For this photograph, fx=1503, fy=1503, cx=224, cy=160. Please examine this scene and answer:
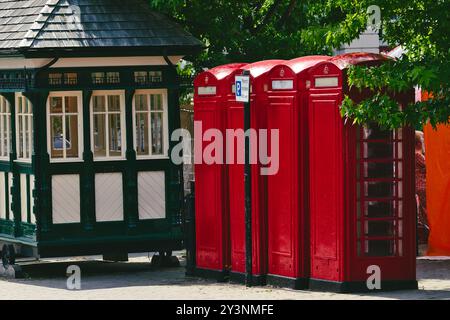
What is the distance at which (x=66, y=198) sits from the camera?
64.4 ft

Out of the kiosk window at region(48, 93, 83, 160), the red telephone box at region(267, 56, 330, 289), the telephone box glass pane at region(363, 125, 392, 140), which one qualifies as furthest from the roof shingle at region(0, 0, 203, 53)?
the telephone box glass pane at region(363, 125, 392, 140)

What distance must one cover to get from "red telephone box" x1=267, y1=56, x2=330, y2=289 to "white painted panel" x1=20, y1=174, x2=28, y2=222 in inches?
167

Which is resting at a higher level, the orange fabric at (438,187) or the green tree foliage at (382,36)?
the green tree foliage at (382,36)

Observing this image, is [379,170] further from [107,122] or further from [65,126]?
[65,126]

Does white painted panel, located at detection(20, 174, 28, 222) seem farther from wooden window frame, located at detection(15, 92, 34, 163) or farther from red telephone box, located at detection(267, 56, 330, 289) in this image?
red telephone box, located at detection(267, 56, 330, 289)

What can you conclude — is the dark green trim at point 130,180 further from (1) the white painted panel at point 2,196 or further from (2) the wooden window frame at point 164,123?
(1) the white painted panel at point 2,196

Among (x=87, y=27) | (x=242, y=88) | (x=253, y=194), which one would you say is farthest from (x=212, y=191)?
(x=87, y=27)

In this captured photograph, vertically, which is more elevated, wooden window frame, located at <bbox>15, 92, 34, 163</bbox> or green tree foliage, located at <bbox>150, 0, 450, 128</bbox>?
green tree foliage, located at <bbox>150, 0, 450, 128</bbox>

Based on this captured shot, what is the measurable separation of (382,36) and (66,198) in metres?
4.69

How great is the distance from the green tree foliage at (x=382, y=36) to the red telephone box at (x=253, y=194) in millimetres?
930

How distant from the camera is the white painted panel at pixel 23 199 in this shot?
2006 cm

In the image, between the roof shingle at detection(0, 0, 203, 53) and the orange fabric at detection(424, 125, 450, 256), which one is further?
the orange fabric at detection(424, 125, 450, 256)

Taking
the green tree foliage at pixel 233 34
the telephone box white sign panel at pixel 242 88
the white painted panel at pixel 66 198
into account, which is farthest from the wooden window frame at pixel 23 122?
the telephone box white sign panel at pixel 242 88

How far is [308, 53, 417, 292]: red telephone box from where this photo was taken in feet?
53.6
